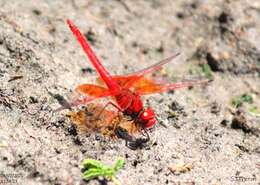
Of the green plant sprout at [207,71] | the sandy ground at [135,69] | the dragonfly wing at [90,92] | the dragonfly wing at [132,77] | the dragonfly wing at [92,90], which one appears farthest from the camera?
the green plant sprout at [207,71]

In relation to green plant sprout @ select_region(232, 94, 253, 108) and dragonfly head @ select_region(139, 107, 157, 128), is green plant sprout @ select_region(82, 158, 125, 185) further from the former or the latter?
green plant sprout @ select_region(232, 94, 253, 108)

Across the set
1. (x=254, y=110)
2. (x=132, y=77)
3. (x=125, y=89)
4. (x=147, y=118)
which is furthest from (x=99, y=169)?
(x=254, y=110)

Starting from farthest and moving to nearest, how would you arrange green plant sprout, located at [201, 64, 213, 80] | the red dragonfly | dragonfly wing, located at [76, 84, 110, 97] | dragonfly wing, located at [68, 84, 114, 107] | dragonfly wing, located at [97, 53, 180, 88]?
green plant sprout, located at [201, 64, 213, 80] → dragonfly wing, located at [97, 53, 180, 88] → dragonfly wing, located at [76, 84, 110, 97] → dragonfly wing, located at [68, 84, 114, 107] → the red dragonfly

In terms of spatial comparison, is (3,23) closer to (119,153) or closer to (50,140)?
(50,140)

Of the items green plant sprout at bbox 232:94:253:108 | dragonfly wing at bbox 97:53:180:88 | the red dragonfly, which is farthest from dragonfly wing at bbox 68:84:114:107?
green plant sprout at bbox 232:94:253:108

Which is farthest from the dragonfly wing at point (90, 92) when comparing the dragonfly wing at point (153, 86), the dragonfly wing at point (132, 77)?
the dragonfly wing at point (153, 86)

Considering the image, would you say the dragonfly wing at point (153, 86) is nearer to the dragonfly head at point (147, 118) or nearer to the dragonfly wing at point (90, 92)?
the dragonfly wing at point (90, 92)
